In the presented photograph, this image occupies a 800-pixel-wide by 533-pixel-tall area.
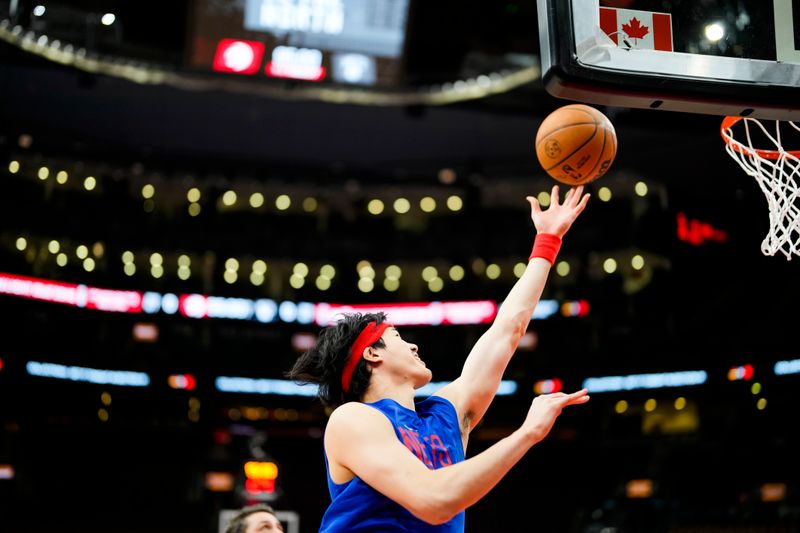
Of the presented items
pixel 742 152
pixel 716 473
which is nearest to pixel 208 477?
pixel 716 473

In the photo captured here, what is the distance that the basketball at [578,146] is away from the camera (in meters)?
3.61

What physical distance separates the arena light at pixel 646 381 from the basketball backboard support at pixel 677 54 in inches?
518

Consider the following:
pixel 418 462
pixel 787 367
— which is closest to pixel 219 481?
pixel 787 367

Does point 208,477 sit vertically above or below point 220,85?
below

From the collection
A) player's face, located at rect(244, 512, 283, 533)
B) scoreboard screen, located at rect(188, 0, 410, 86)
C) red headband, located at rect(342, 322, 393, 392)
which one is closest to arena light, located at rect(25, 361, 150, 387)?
scoreboard screen, located at rect(188, 0, 410, 86)

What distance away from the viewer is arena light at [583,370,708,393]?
52.7ft

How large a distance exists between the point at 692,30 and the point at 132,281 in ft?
48.5

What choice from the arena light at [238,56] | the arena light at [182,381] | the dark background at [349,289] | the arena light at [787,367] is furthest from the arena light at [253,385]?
the arena light at [787,367]

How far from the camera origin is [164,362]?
17.0 meters

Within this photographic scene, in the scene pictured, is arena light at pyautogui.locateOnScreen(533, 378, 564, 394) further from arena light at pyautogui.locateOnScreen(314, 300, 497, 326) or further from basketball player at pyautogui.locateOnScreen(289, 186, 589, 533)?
basketball player at pyautogui.locateOnScreen(289, 186, 589, 533)

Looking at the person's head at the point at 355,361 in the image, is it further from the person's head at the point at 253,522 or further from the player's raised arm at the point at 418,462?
the person's head at the point at 253,522

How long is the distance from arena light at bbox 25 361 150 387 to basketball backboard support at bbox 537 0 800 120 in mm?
14688

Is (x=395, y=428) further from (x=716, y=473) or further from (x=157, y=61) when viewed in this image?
(x=716, y=473)

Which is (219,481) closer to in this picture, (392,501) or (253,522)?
(253,522)
